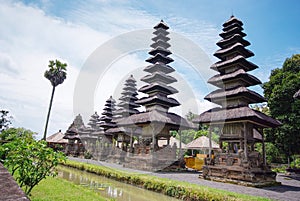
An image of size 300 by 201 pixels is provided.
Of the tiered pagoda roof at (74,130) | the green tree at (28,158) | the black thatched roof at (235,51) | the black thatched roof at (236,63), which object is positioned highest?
the black thatched roof at (235,51)

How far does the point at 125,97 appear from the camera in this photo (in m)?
33.0

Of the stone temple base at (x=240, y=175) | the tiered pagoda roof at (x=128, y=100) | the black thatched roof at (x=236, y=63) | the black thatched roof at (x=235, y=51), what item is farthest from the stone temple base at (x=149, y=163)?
the tiered pagoda roof at (x=128, y=100)

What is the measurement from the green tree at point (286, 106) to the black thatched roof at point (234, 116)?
7669 mm

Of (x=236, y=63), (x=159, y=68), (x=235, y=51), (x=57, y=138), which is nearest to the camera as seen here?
(x=236, y=63)

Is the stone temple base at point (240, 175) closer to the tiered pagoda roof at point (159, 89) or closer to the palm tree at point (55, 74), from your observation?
the tiered pagoda roof at point (159, 89)

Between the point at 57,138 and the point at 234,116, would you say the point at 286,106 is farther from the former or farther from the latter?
the point at 57,138

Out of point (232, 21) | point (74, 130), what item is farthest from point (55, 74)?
point (232, 21)

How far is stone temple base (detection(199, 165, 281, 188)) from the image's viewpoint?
11800 mm

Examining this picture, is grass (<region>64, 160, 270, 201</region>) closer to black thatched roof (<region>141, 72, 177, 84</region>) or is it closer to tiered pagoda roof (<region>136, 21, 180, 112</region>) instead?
tiered pagoda roof (<region>136, 21, 180, 112</region>)

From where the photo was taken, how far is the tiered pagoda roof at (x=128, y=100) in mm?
32500

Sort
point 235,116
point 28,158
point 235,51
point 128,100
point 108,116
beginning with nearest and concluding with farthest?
1. point 28,158
2. point 235,116
3. point 235,51
4. point 128,100
5. point 108,116

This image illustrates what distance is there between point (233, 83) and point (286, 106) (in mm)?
10030

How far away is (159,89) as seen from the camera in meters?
21.2

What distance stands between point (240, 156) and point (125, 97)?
73.6 feet
